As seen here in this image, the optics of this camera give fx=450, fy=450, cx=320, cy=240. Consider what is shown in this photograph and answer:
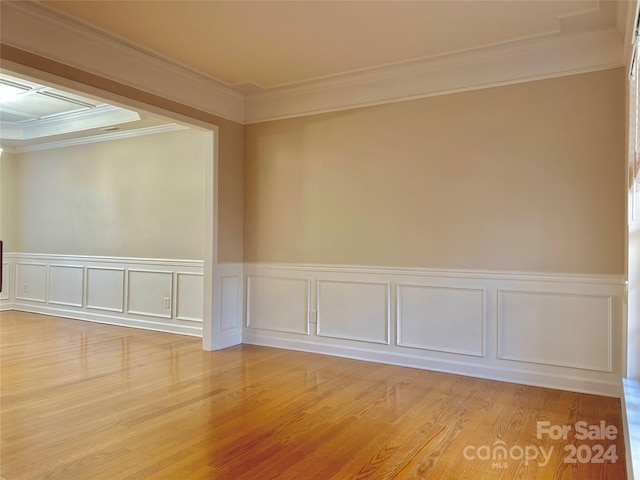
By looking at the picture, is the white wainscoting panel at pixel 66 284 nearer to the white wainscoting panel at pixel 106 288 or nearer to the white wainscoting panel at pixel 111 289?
the white wainscoting panel at pixel 111 289

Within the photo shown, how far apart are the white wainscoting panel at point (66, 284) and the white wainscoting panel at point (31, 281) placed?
188mm

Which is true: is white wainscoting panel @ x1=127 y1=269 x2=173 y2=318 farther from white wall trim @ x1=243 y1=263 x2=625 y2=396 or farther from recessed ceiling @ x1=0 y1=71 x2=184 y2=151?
recessed ceiling @ x1=0 y1=71 x2=184 y2=151

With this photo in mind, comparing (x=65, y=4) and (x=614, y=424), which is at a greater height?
(x=65, y=4)

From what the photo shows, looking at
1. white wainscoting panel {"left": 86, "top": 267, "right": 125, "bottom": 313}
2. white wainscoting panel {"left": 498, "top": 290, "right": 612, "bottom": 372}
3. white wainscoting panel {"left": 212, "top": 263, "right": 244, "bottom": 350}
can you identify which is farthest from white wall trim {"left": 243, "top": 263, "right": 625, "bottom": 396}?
white wainscoting panel {"left": 86, "top": 267, "right": 125, "bottom": 313}

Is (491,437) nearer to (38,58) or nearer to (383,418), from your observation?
(383,418)

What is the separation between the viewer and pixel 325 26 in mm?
3318

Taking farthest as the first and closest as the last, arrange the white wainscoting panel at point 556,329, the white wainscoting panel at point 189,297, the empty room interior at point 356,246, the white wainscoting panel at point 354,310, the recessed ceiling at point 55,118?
the white wainscoting panel at point 189,297
the recessed ceiling at point 55,118
the white wainscoting panel at point 354,310
the white wainscoting panel at point 556,329
the empty room interior at point 356,246

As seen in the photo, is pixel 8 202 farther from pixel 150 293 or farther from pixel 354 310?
pixel 354 310

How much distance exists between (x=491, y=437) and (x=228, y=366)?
2.33 meters

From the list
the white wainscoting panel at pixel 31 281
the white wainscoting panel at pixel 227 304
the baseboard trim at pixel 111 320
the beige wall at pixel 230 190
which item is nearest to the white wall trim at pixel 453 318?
the white wainscoting panel at pixel 227 304

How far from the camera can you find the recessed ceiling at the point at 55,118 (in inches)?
194

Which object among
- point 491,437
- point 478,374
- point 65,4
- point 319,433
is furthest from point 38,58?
point 478,374

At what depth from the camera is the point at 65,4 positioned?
119 inches

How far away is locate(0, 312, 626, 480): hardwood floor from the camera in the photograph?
2264 millimetres
